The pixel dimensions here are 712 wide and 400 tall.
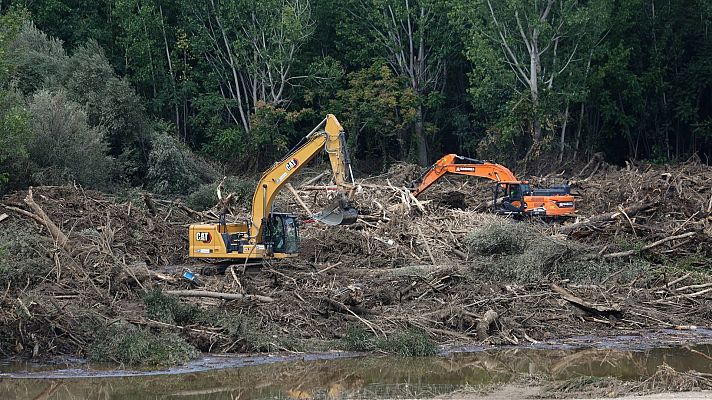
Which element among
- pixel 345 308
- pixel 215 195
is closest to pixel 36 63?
pixel 215 195

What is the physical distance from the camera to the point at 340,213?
24.6 meters

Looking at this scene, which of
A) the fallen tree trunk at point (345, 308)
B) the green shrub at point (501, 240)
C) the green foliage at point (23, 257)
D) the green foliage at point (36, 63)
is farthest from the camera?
the green foliage at point (36, 63)

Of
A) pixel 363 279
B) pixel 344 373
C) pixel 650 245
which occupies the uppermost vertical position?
pixel 650 245

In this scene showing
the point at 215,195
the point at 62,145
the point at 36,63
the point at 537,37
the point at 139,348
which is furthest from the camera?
the point at 537,37

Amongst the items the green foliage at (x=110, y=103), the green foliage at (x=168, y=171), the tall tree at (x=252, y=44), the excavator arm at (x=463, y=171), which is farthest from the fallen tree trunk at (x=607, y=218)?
the tall tree at (x=252, y=44)

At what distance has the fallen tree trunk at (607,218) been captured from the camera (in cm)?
2997

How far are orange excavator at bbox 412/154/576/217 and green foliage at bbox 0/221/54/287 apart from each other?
43.4 ft

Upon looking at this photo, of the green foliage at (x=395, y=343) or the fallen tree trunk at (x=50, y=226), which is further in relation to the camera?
the fallen tree trunk at (x=50, y=226)

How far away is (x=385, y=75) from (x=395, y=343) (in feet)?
116

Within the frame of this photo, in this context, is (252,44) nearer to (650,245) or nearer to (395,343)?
(650,245)

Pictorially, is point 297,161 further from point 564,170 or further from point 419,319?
point 564,170

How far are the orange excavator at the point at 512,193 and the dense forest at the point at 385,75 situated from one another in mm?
14762

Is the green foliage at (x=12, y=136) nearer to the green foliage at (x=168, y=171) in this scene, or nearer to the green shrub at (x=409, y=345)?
the green foliage at (x=168, y=171)

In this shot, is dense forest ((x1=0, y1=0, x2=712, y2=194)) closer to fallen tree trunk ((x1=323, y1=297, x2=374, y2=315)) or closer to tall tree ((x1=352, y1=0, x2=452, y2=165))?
tall tree ((x1=352, y1=0, x2=452, y2=165))
